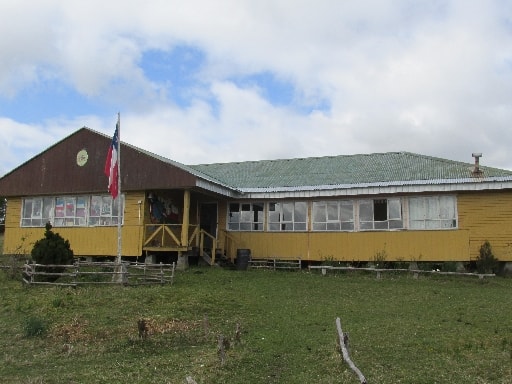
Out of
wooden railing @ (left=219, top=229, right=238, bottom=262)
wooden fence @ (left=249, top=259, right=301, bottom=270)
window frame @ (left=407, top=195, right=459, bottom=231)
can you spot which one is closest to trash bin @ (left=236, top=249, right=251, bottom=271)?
wooden fence @ (left=249, top=259, right=301, bottom=270)

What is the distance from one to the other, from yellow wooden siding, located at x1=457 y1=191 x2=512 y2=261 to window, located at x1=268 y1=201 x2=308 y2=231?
22.3 ft

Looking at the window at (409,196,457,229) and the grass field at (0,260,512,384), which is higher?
the window at (409,196,457,229)

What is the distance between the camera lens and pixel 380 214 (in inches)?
917

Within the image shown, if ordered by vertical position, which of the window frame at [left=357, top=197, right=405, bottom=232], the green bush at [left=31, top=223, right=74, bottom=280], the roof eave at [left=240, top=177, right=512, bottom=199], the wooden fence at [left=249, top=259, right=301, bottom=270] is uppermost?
the roof eave at [left=240, top=177, right=512, bottom=199]

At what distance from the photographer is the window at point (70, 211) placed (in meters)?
24.7

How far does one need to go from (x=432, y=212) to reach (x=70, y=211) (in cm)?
1648

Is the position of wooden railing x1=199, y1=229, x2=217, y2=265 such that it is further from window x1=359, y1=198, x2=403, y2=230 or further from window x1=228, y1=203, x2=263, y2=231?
window x1=359, y1=198, x2=403, y2=230

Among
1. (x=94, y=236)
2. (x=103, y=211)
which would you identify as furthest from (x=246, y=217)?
(x=94, y=236)

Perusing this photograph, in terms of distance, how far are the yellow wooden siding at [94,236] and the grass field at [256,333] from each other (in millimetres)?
6542

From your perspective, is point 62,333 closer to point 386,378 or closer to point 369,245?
point 386,378

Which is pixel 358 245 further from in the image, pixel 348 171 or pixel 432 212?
pixel 348 171

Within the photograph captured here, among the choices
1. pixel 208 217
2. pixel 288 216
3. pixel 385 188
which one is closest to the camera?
pixel 385 188

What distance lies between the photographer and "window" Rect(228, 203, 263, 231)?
25.6 metres

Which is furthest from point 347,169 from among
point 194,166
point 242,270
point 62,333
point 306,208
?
point 62,333
